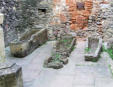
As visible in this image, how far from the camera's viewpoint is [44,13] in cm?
736

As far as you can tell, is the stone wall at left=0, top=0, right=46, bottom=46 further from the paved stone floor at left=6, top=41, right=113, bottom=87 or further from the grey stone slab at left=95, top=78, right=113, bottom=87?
the grey stone slab at left=95, top=78, right=113, bottom=87

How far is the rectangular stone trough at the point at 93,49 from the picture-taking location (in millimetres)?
4904

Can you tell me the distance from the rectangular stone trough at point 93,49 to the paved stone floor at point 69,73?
133 millimetres

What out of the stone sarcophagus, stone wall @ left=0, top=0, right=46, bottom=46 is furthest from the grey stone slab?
stone wall @ left=0, top=0, right=46, bottom=46

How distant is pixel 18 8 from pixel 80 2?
2062mm

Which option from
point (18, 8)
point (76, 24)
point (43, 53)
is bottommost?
point (43, 53)

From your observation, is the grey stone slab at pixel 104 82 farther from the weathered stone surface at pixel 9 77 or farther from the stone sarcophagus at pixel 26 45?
the stone sarcophagus at pixel 26 45

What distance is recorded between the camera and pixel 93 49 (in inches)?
→ 221

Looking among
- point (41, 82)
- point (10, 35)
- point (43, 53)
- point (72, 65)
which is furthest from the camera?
point (10, 35)

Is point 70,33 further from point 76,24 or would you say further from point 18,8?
point 18,8

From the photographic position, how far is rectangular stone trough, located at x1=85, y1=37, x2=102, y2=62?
4904 mm

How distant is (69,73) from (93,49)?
1.61 metres

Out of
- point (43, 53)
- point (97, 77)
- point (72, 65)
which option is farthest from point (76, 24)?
point (97, 77)

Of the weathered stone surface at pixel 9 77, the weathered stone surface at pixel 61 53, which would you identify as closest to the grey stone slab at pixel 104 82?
the weathered stone surface at pixel 61 53
